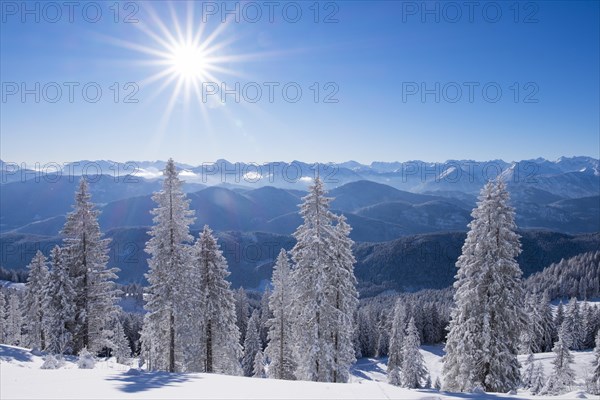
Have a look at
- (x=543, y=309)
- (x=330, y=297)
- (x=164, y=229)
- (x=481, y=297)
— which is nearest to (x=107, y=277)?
(x=164, y=229)

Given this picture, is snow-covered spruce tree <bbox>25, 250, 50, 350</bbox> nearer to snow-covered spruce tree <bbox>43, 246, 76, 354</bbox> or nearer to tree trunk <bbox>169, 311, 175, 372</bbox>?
snow-covered spruce tree <bbox>43, 246, 76, 354</bbox>

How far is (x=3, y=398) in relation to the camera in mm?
9828

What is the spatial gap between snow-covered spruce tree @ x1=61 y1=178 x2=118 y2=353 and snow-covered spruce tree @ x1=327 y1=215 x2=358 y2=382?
16658mm

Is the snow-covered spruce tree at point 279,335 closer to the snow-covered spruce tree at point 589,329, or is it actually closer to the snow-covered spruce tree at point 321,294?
the snow-covered spruce tree at point 321,294

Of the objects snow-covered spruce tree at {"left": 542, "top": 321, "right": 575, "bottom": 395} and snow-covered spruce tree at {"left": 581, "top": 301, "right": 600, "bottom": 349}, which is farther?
snow-covered spruce tree at {"left": 581, "top": 301, "right": 600, "bottom": 349}

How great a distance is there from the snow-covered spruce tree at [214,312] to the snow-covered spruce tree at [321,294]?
20.0 feet

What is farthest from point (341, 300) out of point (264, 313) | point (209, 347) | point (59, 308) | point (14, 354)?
point (264, 313)

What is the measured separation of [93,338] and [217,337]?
976 cm

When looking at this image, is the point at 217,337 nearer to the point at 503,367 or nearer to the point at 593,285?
the point at 503,367

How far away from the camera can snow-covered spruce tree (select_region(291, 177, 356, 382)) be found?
80.4 feet

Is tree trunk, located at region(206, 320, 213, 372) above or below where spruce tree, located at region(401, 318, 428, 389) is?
above

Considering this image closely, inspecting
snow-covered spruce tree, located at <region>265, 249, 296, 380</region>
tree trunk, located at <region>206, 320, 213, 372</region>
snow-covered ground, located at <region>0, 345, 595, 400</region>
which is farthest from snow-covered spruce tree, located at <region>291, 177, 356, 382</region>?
snow-covered ground, located at <region>0, 345, 595, 400</region>

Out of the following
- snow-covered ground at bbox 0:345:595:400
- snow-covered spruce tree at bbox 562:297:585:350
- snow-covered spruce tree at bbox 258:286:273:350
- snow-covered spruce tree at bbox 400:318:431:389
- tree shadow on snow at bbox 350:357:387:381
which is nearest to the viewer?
snow-covered ground at bbox 0:345:595:400

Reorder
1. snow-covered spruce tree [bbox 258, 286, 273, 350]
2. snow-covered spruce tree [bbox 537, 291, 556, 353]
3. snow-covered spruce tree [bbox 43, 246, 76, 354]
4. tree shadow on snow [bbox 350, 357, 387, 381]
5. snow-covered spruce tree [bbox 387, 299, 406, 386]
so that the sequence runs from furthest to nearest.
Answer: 1. snow-covered spruce tree [bbox 537, 291, 556, 353]
2. tree shadow on snow [bbox 350, 357, 387, 381]
3. snow-covered spruce tree [bbox 258, 286, 273, 350]
4. snow-covered spruce tree [bbox 387, 299, 406, 386]
5. snow-covered spruce tree [bbox 43, 246, 76, 354]
